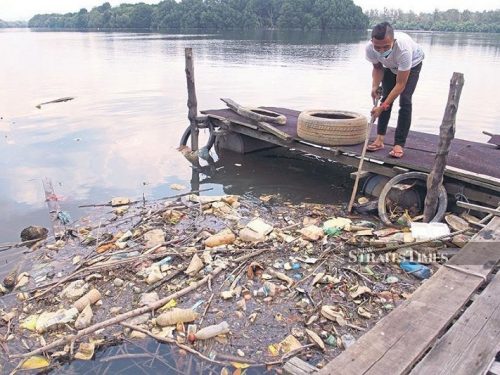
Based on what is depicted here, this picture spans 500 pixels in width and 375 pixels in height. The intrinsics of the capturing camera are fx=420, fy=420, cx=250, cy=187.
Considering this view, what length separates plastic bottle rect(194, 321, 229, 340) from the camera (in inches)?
154

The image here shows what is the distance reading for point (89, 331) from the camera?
12.7ft

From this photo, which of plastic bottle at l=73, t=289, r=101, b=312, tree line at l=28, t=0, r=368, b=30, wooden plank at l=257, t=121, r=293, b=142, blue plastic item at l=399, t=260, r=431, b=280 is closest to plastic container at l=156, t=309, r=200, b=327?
plastic bottle at l=73, t=289, r=101, b=312

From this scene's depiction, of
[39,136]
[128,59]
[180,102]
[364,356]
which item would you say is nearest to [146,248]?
[364,356]

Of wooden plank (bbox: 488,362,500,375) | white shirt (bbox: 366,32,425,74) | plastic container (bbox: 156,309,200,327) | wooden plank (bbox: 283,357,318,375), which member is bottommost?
plastic container (bbox: 156,309,200,327)

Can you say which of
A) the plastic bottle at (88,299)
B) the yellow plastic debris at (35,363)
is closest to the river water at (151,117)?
the yellow plastic debris at (35,363)

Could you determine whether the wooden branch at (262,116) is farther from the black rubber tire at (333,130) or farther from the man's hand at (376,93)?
the man's hand at (376,93)

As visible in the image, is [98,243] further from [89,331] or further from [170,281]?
[89,331]

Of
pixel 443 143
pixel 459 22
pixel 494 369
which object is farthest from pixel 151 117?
pixel 459 22

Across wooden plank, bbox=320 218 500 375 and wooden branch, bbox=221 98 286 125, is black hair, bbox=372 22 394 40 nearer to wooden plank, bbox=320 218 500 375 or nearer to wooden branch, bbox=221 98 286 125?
wooden plank, bbox=320 218 500 375

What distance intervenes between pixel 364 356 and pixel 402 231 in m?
3.26

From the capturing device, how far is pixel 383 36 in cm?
547

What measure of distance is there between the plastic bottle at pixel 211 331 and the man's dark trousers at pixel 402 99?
4.10m

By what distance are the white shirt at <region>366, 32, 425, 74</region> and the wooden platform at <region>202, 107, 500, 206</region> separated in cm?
143

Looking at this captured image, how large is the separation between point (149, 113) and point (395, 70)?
10511 mm
